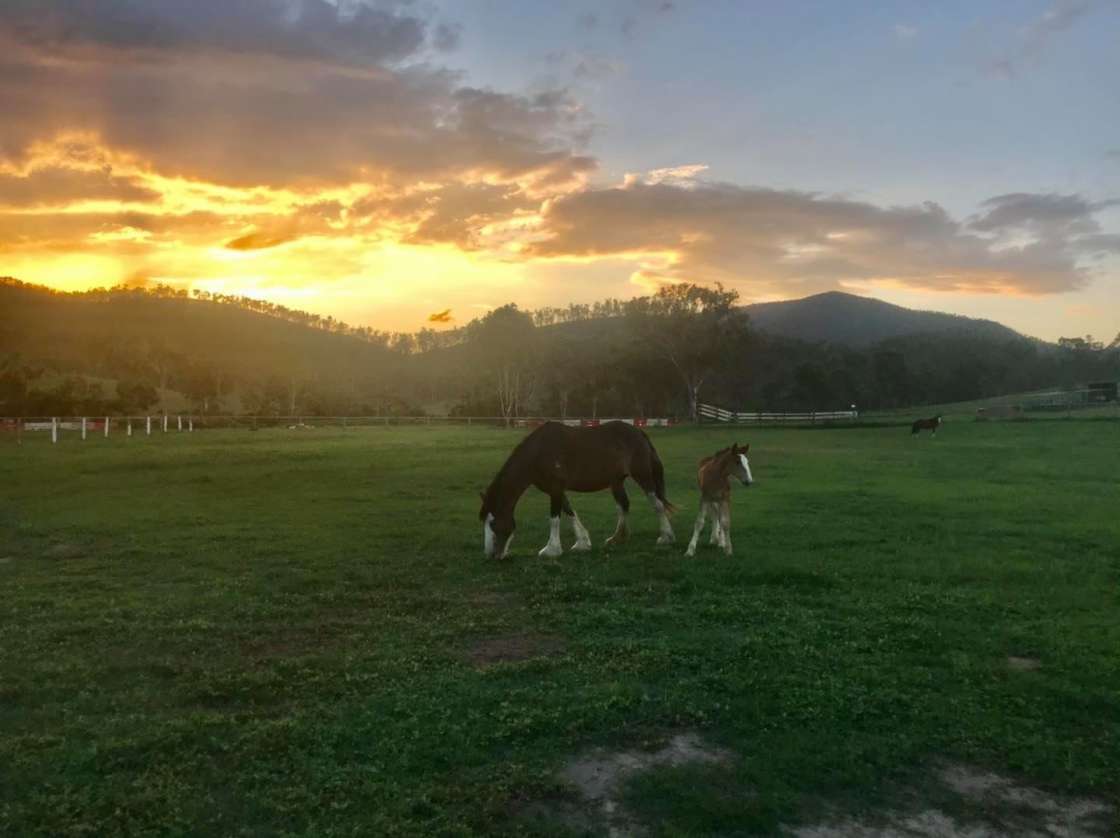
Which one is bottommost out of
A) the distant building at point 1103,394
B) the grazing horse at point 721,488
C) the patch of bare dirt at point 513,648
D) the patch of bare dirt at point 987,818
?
the patch of bare dirt at point 987,818

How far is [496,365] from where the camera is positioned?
87688mm

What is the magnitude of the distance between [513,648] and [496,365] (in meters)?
80.4

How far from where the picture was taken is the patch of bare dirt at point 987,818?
15.1 ft

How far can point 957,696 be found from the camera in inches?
261

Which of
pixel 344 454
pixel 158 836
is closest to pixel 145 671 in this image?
pixel 158 836

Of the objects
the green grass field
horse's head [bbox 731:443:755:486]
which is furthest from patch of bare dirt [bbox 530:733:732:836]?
horse's head [bbox 731:443:755:486]

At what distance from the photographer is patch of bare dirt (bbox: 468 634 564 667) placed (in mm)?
7711

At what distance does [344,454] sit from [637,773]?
29.9 meters

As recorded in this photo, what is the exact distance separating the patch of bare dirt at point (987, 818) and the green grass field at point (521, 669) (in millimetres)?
173

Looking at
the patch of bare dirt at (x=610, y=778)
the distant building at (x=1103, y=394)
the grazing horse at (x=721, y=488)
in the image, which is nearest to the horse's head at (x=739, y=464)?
the grazing horse at (x=721, y=488)

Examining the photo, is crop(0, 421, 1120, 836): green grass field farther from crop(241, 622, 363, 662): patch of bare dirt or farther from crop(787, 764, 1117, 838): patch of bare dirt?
crop(787, 764, 1117, 838): patch of bare dirt

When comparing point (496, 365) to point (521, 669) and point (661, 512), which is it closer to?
point (661, 512)

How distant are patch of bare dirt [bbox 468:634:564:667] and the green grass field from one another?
4cm

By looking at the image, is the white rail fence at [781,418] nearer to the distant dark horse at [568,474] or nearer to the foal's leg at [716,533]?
the distant dark horse at [568,474]
